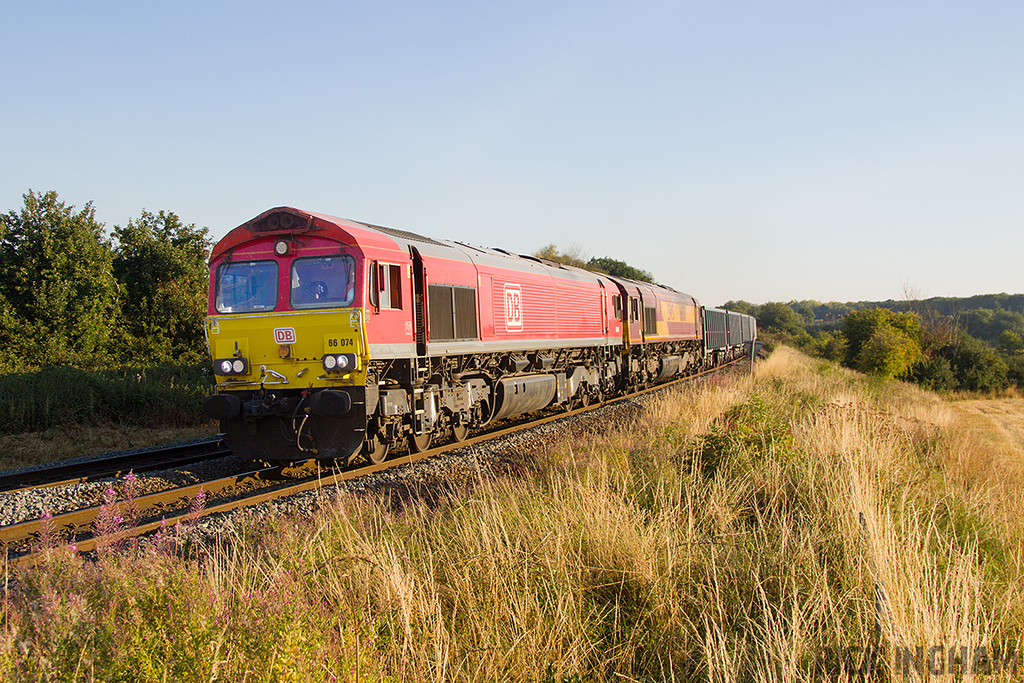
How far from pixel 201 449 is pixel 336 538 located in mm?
7650

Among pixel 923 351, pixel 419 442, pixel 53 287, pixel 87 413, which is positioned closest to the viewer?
pixel 419 442

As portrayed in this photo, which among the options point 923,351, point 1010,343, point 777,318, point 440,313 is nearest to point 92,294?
point 440,313

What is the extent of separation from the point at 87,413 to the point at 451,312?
8.64m

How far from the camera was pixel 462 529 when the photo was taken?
501 cm

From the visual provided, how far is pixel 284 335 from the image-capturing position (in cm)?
912

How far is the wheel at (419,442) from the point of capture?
1034 centimetres

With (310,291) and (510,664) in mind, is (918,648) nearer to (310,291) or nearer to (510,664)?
(510,664)

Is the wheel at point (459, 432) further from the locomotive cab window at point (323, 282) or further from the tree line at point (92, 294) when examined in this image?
the tree line at point (92, 294)

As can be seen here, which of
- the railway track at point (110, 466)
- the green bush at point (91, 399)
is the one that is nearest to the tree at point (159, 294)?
the green bush at point (91, 399)

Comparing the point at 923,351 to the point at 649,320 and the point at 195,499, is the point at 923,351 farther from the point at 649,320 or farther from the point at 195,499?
the point at 195,499

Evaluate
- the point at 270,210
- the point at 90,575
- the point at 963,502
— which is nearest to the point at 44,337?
the point at 270,210

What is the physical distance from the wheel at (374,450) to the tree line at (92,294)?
11487mm

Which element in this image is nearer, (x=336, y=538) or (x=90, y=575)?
(x=90, y=575)

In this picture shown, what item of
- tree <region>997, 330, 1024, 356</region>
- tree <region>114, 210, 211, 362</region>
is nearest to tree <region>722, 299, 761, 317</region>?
tree <region>997, 330, 1024, 356</region>
